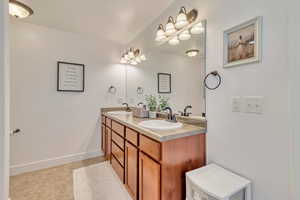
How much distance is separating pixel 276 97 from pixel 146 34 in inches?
82.5

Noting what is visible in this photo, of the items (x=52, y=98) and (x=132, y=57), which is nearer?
(x=52, y=98)

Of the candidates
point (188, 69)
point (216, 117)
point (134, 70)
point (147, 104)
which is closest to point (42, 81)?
point (134, 70)

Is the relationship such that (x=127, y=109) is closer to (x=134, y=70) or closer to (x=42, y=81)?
(x=134, y=70)

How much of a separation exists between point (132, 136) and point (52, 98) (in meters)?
1.80

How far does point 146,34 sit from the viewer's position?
246 centimetres

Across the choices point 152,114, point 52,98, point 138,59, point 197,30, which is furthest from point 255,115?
point 52,98

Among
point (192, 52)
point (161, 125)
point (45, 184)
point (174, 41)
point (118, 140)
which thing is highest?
point (174, 41)

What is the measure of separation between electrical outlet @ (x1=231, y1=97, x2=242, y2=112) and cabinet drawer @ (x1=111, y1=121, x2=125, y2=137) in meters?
1.22

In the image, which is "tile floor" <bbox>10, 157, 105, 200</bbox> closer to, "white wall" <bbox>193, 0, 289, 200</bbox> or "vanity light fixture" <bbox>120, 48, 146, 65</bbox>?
"white wall" <bbox>193, 0, 289, 200</bbox>

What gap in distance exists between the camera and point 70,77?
2.56 metres

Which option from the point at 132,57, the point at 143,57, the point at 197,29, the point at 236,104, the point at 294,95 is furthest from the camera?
the point at 132,57

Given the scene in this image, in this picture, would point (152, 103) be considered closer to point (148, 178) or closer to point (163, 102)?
point (163, 102)

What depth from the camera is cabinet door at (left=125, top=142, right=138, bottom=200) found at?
4.81 feet

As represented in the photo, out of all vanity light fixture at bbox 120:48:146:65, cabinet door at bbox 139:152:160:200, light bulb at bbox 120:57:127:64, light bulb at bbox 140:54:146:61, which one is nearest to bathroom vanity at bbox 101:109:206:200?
cabinet door at bbox 139:152:160:200
